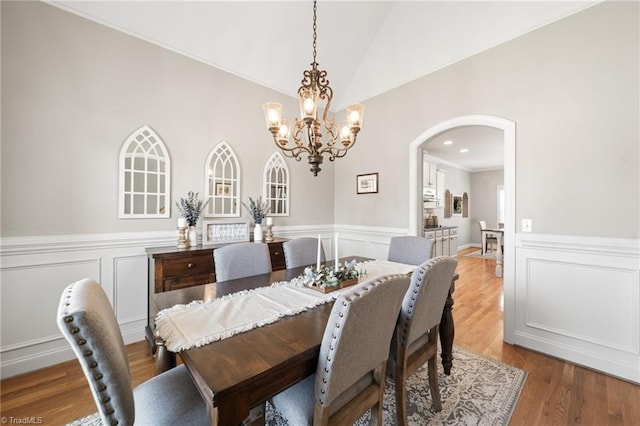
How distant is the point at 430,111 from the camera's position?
317 cm

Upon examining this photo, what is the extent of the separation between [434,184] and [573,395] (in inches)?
217

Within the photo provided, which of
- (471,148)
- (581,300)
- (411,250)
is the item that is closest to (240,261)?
(411,250)

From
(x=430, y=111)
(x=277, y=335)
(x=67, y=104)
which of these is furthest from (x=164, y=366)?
(x=430, y=111)

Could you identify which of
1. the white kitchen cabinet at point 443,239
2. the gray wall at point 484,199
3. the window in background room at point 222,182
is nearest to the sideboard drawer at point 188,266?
the window in background room at point 222,182

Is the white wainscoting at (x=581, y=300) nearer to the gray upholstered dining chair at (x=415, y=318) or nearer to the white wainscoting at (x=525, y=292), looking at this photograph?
the white wainscoting at (x=525, y=292)

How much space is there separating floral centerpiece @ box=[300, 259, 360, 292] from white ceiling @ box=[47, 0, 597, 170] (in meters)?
2.79

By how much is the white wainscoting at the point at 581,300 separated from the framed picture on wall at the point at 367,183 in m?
1.84

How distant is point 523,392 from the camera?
185 cm

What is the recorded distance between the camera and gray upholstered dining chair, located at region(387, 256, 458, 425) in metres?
1.36

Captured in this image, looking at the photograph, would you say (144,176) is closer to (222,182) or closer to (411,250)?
(222,182)

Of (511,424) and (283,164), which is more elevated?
(283,164)

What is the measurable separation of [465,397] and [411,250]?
1.17 meters

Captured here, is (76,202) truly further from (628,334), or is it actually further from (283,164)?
(628,334)

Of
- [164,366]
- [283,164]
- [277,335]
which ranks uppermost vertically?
[283,164]
